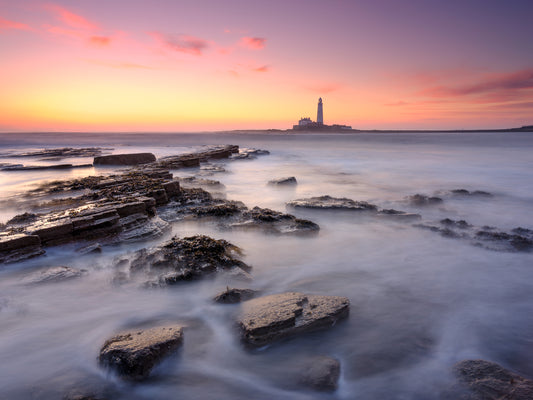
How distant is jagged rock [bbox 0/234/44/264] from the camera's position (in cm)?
423

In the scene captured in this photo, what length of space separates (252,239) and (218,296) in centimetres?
204

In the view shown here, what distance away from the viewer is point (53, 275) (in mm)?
4055

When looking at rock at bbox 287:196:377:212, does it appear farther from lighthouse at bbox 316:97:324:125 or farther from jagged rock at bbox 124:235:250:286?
lighthouse at bbox 316:97:324:125

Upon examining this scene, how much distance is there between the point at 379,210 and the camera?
25.0ft

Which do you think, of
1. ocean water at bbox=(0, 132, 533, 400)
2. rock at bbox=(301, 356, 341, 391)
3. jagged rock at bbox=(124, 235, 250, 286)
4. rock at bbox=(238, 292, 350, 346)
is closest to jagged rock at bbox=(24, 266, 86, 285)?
ocean water at bbox=(0, 132, 533, 400)

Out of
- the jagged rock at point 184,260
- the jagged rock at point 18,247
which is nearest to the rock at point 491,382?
the jagged rock at point 184,260

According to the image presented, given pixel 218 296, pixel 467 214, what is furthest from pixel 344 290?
pixel 467 214

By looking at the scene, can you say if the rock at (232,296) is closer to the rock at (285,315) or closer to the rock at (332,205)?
the rock at (285,315)

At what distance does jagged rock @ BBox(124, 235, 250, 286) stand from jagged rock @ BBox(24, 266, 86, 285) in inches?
30.0

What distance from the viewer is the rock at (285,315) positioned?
2902 mm

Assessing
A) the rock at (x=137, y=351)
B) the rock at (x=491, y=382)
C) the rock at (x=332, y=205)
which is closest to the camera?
the rock at (x=491, y=382)

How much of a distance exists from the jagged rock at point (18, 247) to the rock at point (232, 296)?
315cm

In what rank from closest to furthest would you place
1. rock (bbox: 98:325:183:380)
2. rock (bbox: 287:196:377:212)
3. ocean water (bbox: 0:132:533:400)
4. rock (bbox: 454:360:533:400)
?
rock (bbox: 454:360:533:400) → rock (bbox: 98:325:183:380) → ocean water (bbox: 0:132:533:400) → rock (bbox: 287:196:377:212)

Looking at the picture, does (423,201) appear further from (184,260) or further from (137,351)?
(137,351)
